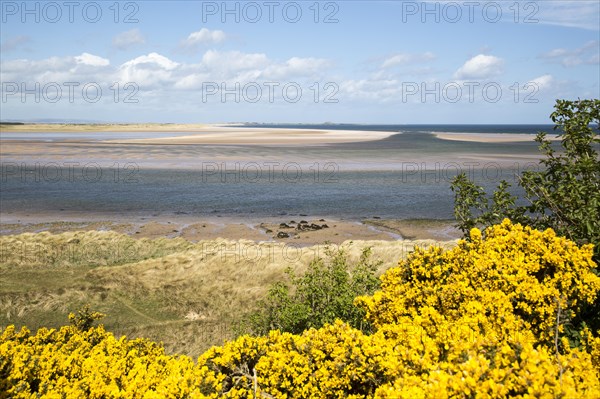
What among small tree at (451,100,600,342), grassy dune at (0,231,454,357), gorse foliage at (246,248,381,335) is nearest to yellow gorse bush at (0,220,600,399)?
small tree at (451,100,600,342)

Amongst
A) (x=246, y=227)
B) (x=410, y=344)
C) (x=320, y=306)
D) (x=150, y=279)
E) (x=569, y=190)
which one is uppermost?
(x=569, y=190)

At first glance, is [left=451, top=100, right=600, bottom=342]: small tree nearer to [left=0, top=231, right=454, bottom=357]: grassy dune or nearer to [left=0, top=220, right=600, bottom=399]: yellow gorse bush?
[left=0, top=220, right=600, bottom=399]: yellow gorse bush

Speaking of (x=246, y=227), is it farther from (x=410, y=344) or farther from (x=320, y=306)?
(x=410, y=344)

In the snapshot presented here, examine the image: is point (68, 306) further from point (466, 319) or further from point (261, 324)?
point (466, 319)

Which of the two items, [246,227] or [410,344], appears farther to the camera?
[246,227]

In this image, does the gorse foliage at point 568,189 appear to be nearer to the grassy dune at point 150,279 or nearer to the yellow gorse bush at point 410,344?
the yellow gorse bush at point 410,344

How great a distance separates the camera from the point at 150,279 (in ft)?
103

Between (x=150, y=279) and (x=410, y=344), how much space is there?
26022mm

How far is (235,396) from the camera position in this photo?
850 centimetres

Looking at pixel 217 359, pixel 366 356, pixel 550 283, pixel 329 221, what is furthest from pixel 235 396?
pixel 329 221

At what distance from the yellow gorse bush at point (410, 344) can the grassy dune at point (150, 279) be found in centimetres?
1233

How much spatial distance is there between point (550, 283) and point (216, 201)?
180ft

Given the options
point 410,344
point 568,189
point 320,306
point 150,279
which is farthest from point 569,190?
point 150,279

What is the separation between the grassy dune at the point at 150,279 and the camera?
2541cm
